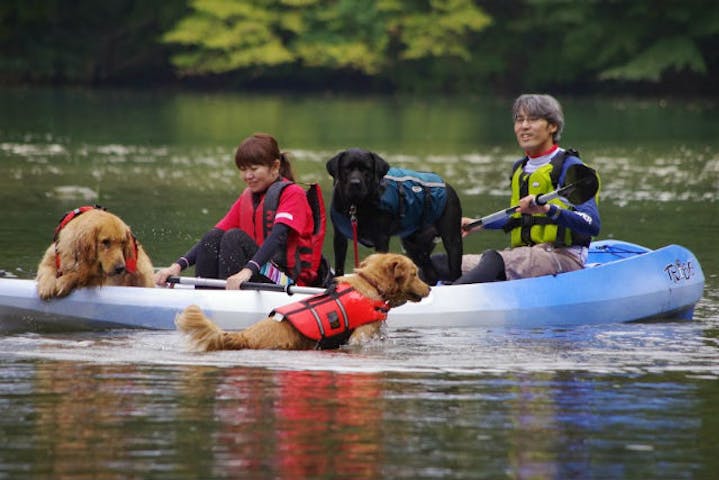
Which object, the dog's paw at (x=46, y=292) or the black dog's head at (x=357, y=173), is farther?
the black dog's head at (x=357, y=173)

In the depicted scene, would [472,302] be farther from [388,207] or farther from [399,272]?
[399,272]

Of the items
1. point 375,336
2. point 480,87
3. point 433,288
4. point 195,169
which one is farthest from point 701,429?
point 480,87

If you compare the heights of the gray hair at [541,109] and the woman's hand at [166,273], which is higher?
the gray hair at [541,109]

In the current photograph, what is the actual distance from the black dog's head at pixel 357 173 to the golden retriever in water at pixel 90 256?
129 cm

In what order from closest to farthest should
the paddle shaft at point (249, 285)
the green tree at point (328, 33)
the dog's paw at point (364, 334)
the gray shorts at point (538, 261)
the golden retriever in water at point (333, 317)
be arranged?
the golden retriever in water at point (333, 317) < the dog's paw at point (364, 334) < the paddle shaft at point (249, 285) < the gray shorts at point (538, 261) < the green tree at point (328, 33)

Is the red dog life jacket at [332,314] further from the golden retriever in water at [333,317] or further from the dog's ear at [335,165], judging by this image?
the dog's ear at [335,165]

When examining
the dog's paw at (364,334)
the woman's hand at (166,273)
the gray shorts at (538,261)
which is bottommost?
the dog's paw at (364,334)

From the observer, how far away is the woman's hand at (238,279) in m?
9.22

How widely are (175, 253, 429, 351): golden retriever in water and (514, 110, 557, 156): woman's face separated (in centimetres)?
148

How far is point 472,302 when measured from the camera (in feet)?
31.6

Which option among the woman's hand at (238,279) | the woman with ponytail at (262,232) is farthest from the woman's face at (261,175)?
the woman's hand at (238,279)

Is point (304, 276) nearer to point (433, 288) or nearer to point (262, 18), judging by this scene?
point (433, 288)

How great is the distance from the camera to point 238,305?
30.3 ft

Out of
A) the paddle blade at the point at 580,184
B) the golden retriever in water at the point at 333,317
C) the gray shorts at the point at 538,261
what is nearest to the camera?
the golden retriever in water at the point at 333,317
